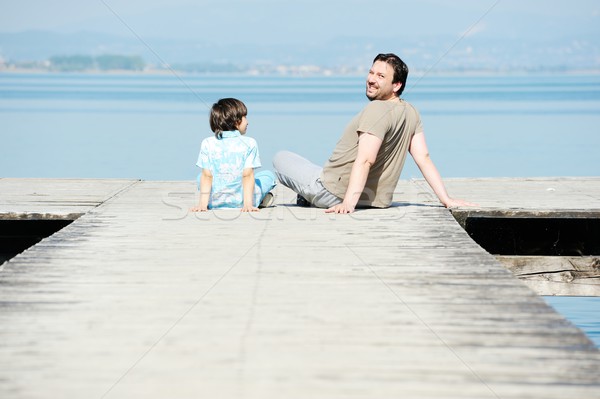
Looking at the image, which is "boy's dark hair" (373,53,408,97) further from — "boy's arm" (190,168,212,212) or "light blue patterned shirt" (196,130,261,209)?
"boy's arm" (190,168,212,212)

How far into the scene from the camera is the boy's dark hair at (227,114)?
722 centimetres

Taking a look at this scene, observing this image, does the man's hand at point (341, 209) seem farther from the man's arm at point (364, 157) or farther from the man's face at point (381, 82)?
the man's face at point (381, 82)

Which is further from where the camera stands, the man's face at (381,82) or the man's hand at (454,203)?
the man's hand at (454,203)

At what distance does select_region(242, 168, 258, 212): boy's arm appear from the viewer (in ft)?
23.6

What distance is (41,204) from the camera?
7.90m

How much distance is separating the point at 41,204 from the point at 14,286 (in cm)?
315

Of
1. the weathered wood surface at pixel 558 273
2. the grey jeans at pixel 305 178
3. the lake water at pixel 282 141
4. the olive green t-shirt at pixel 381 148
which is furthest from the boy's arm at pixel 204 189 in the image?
the lake water at pixel 282 141

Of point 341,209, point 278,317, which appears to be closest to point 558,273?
point 341,209

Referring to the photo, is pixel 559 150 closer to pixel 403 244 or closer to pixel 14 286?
pixel 403 244

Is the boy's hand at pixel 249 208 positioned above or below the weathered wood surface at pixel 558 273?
above

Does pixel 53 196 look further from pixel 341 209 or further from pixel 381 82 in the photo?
pixel 381 82

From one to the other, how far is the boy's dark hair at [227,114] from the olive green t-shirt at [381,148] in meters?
0.76

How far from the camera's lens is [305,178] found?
7.46 metres

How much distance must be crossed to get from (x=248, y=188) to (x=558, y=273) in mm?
2660
